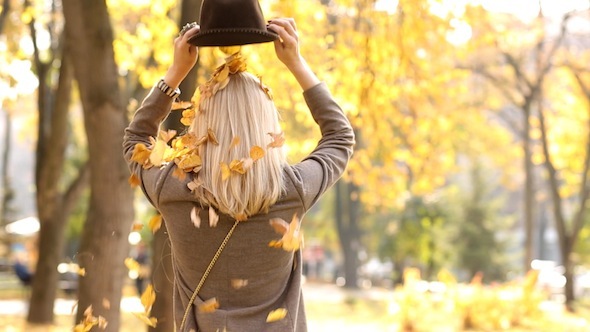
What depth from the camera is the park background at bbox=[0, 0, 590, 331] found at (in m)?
6.72

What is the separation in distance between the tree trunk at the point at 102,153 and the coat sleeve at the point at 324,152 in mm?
3723

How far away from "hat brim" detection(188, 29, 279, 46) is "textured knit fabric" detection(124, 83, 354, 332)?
1.27ft

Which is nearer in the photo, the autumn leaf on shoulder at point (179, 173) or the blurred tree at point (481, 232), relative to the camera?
the autumn leaf on shoulder at point (179, 173)

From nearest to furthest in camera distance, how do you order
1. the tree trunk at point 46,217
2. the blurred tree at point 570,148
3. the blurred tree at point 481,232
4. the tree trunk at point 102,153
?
the tree trunk at point 102,153
the tree trunk at point 46,217
the blurred tree at point 570,148
the blurred tree at point 481,232

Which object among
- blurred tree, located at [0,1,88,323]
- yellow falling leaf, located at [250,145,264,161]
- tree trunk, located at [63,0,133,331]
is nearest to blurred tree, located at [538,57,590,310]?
blurred tree, located at [0,1,88,323]

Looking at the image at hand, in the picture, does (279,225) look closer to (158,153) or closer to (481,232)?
(158,153)

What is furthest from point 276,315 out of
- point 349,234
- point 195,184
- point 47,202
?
point 349,234

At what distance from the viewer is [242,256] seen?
109 inches

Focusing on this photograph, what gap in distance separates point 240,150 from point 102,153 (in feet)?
13.8

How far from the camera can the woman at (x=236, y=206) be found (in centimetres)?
265

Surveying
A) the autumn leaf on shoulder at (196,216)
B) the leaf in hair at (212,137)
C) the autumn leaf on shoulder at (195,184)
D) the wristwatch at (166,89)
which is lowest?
the autumn leaf on shoulder at (196,216)

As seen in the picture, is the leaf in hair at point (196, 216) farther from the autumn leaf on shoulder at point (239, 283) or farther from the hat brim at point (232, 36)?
the hat brim at point (232, 36)

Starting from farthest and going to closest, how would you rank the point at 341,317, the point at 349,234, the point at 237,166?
the point at 349,234 → the point at 341,317 → the point at 237,166

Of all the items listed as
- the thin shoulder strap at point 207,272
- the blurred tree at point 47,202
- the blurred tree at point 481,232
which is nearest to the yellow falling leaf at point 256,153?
the thin shoulder strap at point 207,272
